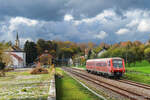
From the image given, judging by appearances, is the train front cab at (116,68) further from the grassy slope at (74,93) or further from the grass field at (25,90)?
the grass field at (25,90)

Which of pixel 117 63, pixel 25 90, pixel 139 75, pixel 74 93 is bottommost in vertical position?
pixel 74 93

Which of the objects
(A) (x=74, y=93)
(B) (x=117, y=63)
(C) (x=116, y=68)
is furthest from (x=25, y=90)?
(B) (x=117, y=63)

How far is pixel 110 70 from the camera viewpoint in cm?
2486

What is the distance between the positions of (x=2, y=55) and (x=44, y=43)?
6298 cm

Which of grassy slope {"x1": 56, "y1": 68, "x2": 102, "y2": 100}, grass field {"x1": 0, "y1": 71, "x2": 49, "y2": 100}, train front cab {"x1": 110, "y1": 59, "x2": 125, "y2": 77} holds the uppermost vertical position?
train front cab {"x1": 110, "y1": 59, "x2": 125, "y2": 77}

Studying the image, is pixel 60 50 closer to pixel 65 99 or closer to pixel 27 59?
pixel 27 59

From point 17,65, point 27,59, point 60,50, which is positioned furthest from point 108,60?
point 60,50

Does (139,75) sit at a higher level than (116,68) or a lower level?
lower

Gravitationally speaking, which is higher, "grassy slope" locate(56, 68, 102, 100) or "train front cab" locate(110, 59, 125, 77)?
"train front cab" locate(110, 59, 125, 77)

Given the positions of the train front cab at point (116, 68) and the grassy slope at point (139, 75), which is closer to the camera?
the grassy slope at point (139, 75)

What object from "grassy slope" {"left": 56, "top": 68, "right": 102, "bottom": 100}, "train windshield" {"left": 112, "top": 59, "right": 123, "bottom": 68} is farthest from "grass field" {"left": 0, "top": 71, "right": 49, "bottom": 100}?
"train windshield" {"left": 112, "top": 59, "right": 123, "bottom": 68}

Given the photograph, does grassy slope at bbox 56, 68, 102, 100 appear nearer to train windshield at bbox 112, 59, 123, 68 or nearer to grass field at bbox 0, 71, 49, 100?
→ grass field at bbox 0, 71, 49, 100

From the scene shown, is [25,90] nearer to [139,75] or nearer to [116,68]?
[116,68]

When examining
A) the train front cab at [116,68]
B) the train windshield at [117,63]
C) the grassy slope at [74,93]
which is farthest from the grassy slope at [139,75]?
the grassy slope at [74,93]
